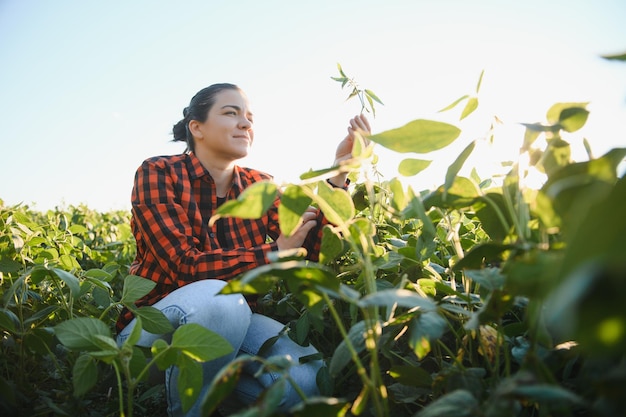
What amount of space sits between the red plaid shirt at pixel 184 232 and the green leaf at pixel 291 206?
75cm

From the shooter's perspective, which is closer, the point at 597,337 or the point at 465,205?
the point at 597,337

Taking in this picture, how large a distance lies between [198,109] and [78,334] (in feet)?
4.12

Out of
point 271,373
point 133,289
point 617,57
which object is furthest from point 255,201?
point 271,373

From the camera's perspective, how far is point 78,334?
873 millimetres

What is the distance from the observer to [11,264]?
1514 millimetres

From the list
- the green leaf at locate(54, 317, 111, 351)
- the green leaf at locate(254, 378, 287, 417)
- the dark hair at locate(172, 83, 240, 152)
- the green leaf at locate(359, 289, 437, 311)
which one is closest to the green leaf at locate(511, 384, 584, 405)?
the green leaf at locate(359, 289, 437, 311)

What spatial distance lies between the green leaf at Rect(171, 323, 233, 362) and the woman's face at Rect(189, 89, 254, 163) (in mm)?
1124

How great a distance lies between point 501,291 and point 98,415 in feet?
→ 3.54

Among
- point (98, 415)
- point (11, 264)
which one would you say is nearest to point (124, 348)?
point (98, 415)

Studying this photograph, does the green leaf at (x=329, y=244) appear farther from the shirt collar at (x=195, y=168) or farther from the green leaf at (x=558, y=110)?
the shirt collar at (x=195, y=168)

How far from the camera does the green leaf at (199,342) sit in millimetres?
803

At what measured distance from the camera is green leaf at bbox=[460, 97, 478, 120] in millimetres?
730

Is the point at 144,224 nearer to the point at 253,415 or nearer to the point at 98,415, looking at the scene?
the point at 98,415

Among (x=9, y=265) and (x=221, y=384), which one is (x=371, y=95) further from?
(x=9, y=265)
